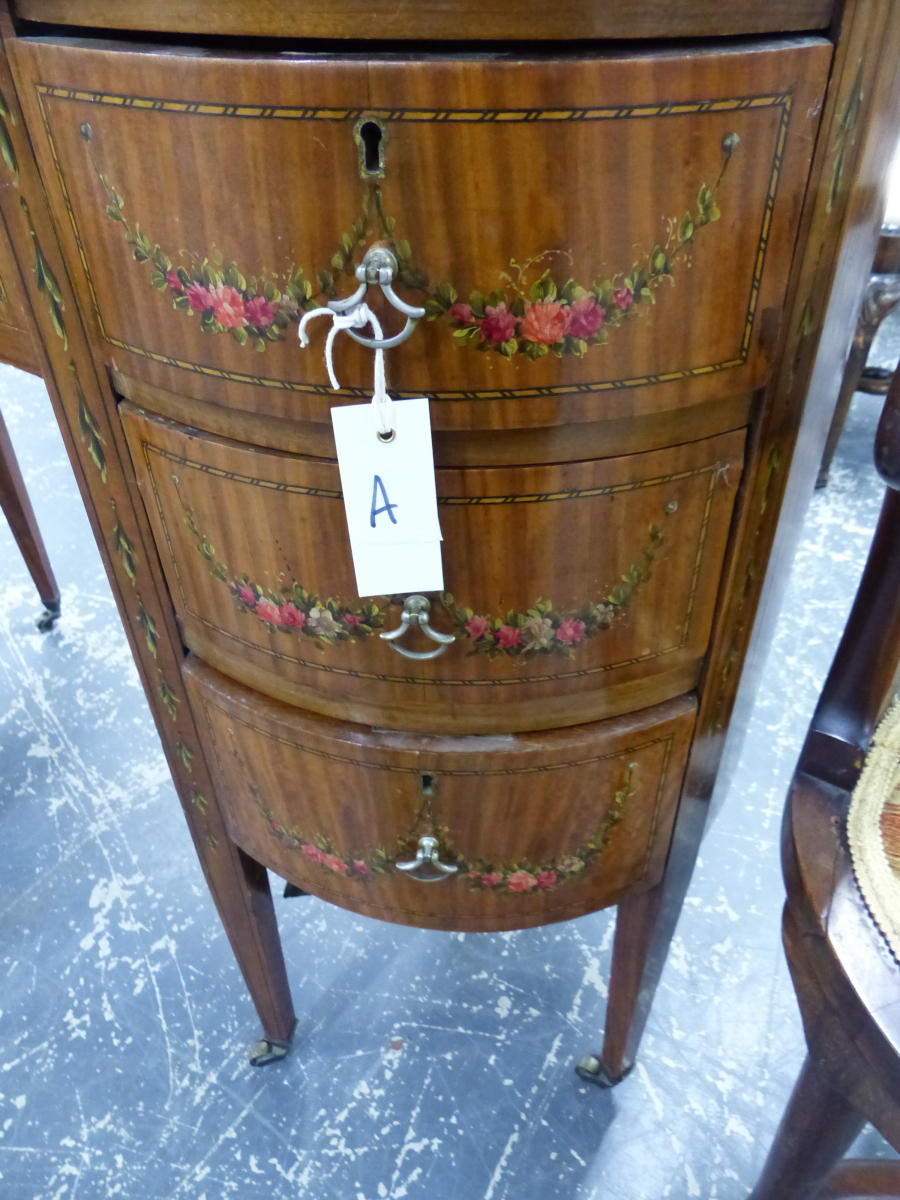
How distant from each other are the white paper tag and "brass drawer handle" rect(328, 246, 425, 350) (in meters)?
0.04

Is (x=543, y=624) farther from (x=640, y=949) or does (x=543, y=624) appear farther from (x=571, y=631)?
(x=640, y=949)

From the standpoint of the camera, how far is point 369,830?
603 mm

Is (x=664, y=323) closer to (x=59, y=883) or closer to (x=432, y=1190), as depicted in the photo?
(x=432, y=1190)

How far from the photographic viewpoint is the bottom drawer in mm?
551

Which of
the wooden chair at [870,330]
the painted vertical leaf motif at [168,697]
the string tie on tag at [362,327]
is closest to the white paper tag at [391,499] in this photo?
the string tie on tag at [362,327]

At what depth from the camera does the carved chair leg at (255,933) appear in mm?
757

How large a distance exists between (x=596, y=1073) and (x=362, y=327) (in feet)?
2.59

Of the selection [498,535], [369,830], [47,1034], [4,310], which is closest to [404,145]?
[498,535]

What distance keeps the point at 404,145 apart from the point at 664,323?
134mm

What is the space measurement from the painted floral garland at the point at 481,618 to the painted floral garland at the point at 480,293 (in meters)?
0.12

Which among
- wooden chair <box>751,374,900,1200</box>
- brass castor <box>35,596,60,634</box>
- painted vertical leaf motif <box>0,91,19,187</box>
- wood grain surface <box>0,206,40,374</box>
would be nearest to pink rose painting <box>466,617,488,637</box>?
wooden chair <box>751,374,900,1200</box>

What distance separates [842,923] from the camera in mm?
457

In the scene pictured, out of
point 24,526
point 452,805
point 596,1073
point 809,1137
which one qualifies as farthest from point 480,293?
point 24,526

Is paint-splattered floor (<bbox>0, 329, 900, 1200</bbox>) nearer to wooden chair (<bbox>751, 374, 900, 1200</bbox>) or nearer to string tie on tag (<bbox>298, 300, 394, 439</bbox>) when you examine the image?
wooden chair (<bbox>751, 374, 900, 1200</bbox>)
